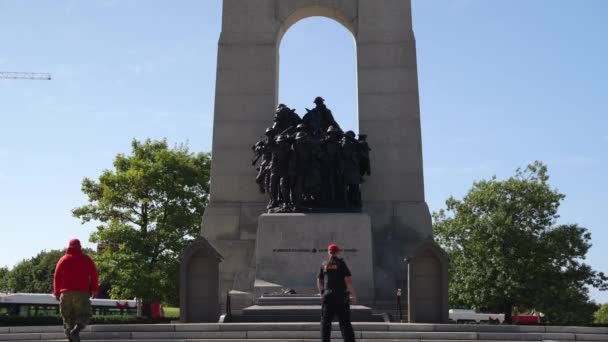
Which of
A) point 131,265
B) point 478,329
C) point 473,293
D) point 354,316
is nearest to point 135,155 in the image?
point 131,265

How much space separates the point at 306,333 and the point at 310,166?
8611mm

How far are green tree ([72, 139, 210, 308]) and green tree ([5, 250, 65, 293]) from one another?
183 feet

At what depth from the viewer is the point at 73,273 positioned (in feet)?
38.8

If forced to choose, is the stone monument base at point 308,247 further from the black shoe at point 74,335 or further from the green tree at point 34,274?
the green tree at point 34,274

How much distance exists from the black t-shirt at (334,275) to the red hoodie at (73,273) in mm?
3563

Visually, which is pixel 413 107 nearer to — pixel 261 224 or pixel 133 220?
pixel 261 224

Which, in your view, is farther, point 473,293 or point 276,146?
point 473,293

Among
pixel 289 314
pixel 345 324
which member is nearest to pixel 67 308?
pixel 345 324

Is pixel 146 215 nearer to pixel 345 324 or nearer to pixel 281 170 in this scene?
pixel 281 170

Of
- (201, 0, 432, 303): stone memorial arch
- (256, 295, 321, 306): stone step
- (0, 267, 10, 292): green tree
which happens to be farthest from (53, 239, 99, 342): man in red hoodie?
(0, 267, 10, 292): green tree

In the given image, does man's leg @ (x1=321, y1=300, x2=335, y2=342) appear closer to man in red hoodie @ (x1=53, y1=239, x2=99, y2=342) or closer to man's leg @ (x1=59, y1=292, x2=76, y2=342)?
man in red hoodie @ (x1=53, y1=239, x2=99, y2=342)

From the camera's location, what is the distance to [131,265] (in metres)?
40.4

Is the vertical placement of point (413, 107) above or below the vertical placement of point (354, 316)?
above

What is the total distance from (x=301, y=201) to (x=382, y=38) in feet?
24.2
